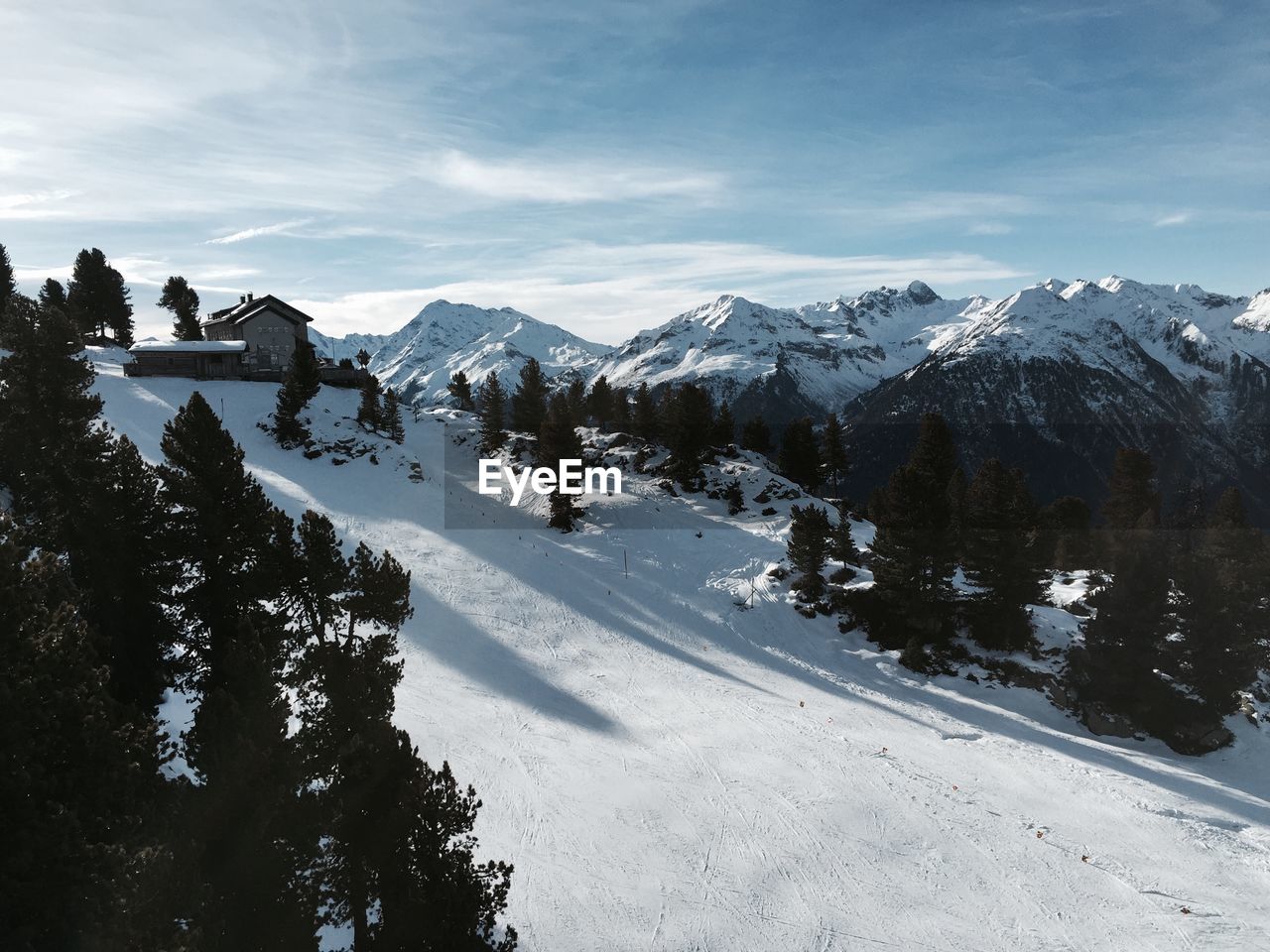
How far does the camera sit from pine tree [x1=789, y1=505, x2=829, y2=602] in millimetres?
47094

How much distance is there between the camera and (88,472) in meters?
22.1

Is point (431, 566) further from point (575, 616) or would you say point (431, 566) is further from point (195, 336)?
point (195, 336)

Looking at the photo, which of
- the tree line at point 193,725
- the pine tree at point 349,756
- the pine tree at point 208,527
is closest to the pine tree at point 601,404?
the tree line at point 193,725

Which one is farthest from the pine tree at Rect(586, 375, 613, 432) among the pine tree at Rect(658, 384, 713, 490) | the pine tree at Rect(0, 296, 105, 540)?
the pine tree at Rect(0, 296, 105, 540)

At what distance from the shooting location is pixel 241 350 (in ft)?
262

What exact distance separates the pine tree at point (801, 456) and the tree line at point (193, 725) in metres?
66.3

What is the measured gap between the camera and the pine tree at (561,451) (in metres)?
60.7

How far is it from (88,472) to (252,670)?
14.7 meters

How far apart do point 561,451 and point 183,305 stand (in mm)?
65606

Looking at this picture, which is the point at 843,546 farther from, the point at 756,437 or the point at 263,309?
the point at 263,309

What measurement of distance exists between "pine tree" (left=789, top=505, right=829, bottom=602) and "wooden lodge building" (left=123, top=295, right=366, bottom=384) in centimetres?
5900

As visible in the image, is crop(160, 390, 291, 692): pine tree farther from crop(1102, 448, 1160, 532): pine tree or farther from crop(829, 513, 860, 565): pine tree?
crop(1102, 448, 1160, 532): pine tree

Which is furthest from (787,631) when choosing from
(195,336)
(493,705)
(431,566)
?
(195,336)

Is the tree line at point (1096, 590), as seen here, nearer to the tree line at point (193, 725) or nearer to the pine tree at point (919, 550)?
the pine tree at point (919, 550)
